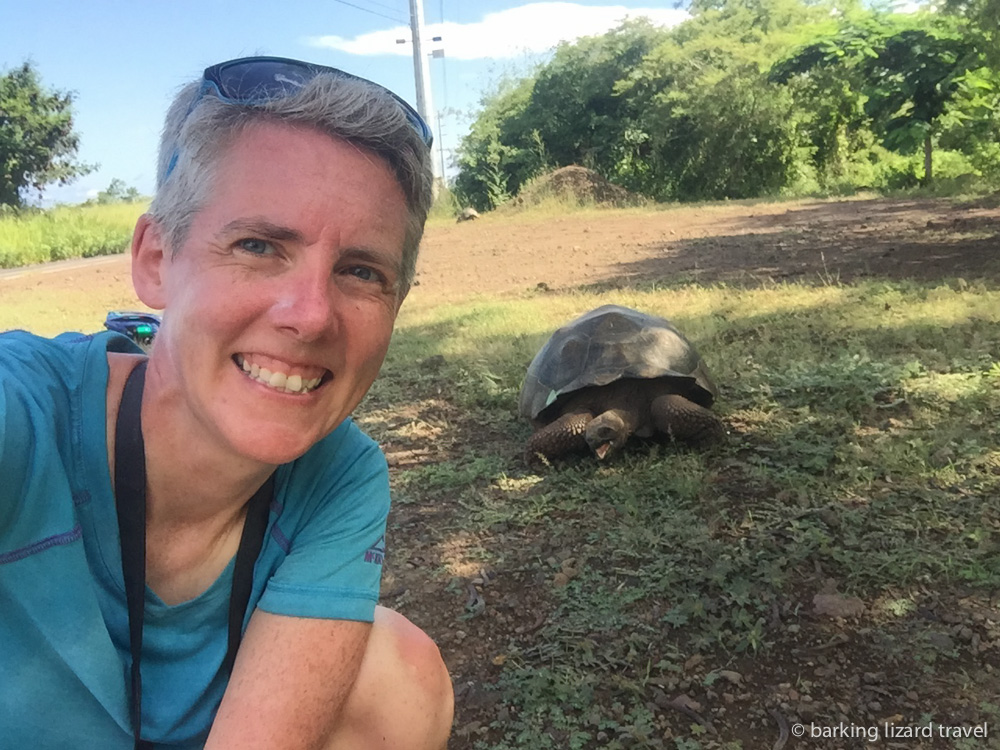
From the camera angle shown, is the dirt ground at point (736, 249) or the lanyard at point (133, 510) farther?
the dirt ground at point (736, 249)

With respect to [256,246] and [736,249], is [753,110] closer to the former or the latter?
[736,249]

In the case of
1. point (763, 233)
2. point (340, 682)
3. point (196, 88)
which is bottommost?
point (763, 233)

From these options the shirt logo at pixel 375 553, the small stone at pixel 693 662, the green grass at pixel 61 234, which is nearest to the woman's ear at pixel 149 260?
the shirt logo at pixel 375 553

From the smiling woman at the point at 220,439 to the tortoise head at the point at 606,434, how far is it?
2063mm

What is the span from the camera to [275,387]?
1.00 metres

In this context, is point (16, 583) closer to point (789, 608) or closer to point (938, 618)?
point (789, 608)

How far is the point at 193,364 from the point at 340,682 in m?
0.50

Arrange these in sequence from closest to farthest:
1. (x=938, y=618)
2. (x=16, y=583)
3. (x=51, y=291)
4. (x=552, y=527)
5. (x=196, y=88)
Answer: (x=16, y=583) < (x=196, y=88) < (x=938, y=618) < (x=552, y=527) < (x=51, y=291)

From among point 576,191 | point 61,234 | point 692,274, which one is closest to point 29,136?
point 61,234

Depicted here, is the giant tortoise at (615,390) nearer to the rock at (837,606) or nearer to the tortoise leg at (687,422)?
the tortoise leg at (687,422)

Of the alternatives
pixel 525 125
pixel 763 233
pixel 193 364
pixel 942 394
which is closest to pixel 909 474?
pixel 942 394

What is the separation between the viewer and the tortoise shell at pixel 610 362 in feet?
11.1

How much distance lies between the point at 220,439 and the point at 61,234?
16265 millimetres

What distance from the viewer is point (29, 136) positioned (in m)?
20.4
